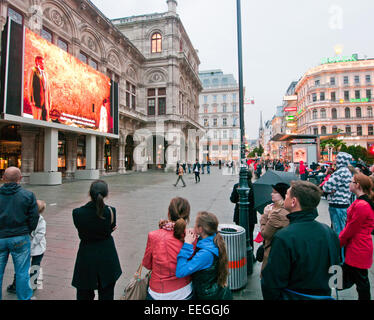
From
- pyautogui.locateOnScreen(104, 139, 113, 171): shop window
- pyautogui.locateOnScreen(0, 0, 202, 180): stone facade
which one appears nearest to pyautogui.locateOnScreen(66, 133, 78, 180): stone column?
pyautogui.locateOnScreen(0, 0, 202, 180): stone facade

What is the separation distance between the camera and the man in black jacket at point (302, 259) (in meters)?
1.63

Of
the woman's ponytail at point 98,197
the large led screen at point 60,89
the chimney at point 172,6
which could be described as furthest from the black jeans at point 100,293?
the chimney at point 172,6

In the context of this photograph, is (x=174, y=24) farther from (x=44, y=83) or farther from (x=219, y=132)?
(x=219, y=132)

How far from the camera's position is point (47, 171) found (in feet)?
49.8

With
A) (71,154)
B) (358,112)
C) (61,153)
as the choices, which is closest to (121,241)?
(61,153)

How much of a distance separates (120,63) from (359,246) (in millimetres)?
29255

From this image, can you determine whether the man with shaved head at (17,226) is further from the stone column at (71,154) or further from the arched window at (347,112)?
the arched window at (347,112)

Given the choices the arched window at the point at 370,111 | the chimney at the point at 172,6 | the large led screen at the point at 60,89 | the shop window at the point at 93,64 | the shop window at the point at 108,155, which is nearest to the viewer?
the large led screen at the point at 60,89

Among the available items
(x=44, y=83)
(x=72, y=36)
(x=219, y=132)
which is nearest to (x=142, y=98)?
(x=72, y=36)

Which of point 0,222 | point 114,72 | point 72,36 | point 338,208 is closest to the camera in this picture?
point 0,222

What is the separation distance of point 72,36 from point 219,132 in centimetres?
5166

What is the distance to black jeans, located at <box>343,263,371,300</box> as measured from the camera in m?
2.71

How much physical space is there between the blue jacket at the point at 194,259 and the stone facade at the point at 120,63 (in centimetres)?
1803

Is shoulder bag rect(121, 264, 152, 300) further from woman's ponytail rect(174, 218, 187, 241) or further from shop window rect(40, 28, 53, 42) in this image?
shop window rect(40, 28, 53, 42)
